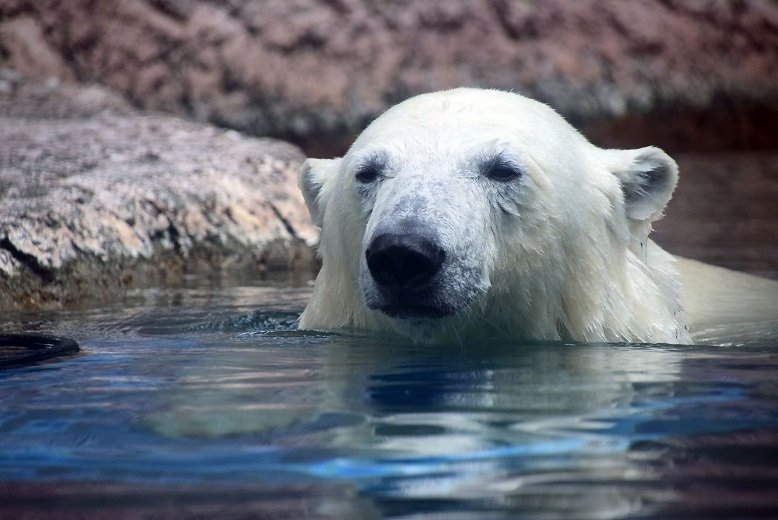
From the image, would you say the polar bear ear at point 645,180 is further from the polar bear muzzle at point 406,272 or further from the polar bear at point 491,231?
the polar bear muzzle at point 406,272

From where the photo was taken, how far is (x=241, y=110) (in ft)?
31.3

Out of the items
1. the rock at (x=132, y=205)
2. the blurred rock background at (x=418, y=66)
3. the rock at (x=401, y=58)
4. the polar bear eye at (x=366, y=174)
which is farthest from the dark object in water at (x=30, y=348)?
the rock at (x=401, y=58)

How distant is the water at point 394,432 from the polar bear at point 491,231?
6.0 inches

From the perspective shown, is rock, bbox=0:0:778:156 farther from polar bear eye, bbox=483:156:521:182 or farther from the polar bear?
polar bear eye, bbox=483:156:521:182

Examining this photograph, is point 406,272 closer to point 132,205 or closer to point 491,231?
point 491,231

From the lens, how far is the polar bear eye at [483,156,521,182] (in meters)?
3.18

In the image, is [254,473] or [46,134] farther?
[46,134]

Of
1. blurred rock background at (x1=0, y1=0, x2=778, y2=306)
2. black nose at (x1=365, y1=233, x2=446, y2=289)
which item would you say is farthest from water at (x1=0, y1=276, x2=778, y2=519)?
blurred rock background at (x1=0, y1=0, x2=778, y2=306)

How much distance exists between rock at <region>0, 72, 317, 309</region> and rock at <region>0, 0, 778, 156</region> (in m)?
2.63

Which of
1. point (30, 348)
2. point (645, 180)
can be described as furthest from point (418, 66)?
Answer: point (30, 348)

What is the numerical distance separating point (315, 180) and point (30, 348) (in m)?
1.11

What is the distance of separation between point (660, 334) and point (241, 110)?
6.59m

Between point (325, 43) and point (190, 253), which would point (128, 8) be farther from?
point (190, 253)

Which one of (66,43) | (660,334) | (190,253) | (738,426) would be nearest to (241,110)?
(66,43)
